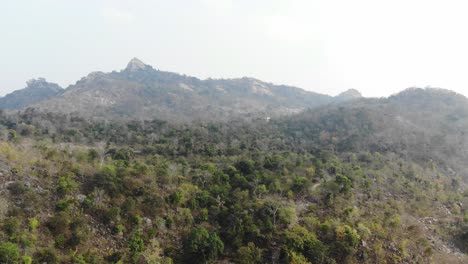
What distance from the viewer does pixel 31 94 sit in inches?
5610

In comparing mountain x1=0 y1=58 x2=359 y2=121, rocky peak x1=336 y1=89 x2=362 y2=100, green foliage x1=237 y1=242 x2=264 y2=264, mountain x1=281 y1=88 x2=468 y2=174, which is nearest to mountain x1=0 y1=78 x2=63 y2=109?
mountain x1=0 y1=58 x2=359 y2=121

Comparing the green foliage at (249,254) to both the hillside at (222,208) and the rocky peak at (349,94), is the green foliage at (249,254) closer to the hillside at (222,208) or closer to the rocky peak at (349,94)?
the hillside at (222,208)

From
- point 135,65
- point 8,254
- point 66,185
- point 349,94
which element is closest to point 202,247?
point 66,185

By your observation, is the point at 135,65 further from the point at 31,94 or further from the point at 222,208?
the point at 222,208

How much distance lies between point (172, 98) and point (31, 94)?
6769cm

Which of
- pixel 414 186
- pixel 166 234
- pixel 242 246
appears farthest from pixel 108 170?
pixel 414 186

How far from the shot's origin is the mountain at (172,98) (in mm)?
100625

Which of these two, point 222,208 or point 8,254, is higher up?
point 8,254

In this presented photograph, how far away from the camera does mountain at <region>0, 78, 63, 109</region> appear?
135 metres

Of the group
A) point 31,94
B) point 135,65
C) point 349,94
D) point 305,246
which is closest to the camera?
point 305,246

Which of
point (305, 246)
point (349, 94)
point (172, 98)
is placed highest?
point (349, 94)

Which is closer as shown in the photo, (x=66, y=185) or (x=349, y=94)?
(x=66, y=185)

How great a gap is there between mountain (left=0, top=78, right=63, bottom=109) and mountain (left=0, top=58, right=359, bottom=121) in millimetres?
16084

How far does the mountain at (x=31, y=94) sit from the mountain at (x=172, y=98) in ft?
52.8
